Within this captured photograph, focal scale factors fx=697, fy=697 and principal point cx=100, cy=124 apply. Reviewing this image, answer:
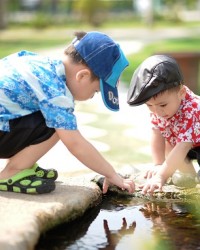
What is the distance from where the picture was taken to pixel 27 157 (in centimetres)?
321

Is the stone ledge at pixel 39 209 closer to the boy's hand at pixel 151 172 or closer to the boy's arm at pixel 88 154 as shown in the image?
the boy's arm at pixel 88 154

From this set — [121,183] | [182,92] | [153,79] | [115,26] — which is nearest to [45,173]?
[121,183]

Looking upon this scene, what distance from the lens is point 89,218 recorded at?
10.0ft

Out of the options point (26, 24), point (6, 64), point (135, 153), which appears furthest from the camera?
point (26, 24)

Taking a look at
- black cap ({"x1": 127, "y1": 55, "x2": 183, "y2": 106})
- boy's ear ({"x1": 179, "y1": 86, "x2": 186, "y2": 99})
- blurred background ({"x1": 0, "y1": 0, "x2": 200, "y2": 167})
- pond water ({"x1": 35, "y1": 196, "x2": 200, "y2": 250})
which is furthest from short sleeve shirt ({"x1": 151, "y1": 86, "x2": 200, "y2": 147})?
blurred background ({"x1": 0, "y1": 0, "x2": 200, "y2": 167})

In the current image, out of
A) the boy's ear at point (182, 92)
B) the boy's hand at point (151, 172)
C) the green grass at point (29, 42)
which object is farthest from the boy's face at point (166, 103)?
the green grass at point (29, 42)

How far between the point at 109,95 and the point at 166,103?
34 centimetres

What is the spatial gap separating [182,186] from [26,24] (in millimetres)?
27584

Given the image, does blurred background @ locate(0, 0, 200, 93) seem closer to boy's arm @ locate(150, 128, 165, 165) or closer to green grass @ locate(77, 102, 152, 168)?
green grass @ locate(77, 102, 152, 168)

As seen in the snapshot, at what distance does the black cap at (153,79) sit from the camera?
Answer: 3322 millimetres

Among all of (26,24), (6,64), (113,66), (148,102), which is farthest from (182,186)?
(26,24)

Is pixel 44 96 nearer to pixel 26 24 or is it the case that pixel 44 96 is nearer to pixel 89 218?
pixel 89 218

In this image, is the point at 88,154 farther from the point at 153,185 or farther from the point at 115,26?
the point at 115,26

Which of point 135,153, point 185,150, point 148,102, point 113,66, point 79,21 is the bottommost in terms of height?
point 79,21
